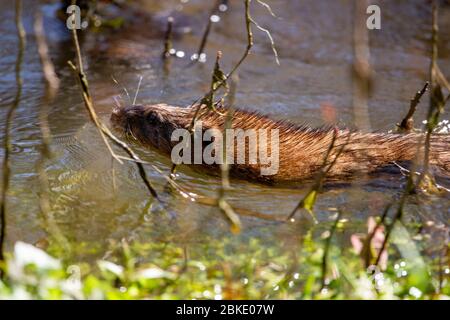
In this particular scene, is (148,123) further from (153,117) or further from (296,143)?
(296,143)

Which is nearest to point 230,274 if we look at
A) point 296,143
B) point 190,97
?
point 296,143

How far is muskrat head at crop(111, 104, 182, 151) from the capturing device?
490 centimetres

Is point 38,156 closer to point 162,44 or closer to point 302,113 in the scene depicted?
point 302,113

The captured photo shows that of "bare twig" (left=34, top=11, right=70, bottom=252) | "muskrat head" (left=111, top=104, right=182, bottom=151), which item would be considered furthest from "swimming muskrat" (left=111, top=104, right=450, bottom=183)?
"bare twig" (left=34, top=11, right=70, bottom=252)

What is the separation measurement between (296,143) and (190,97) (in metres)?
1.95

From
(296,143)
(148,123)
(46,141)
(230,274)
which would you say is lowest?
(230,274)

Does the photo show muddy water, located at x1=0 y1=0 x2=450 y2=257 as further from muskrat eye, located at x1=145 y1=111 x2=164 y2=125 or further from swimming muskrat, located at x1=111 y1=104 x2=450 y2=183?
muskrat eye, located at x1=145 y1=111 x2=164 y2=125

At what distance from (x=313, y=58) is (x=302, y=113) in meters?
1.53

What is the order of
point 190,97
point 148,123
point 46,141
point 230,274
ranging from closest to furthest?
point 46,141 → point 230,274 → point 148,123 → point 190,97

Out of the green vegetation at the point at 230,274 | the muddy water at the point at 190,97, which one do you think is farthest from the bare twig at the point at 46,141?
the green vegetation at the point at 230,274

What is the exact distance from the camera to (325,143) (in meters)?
4.86

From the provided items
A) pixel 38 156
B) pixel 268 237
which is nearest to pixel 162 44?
pixel 38 156

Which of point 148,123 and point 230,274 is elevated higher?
point 148,123

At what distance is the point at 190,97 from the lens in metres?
6.60
